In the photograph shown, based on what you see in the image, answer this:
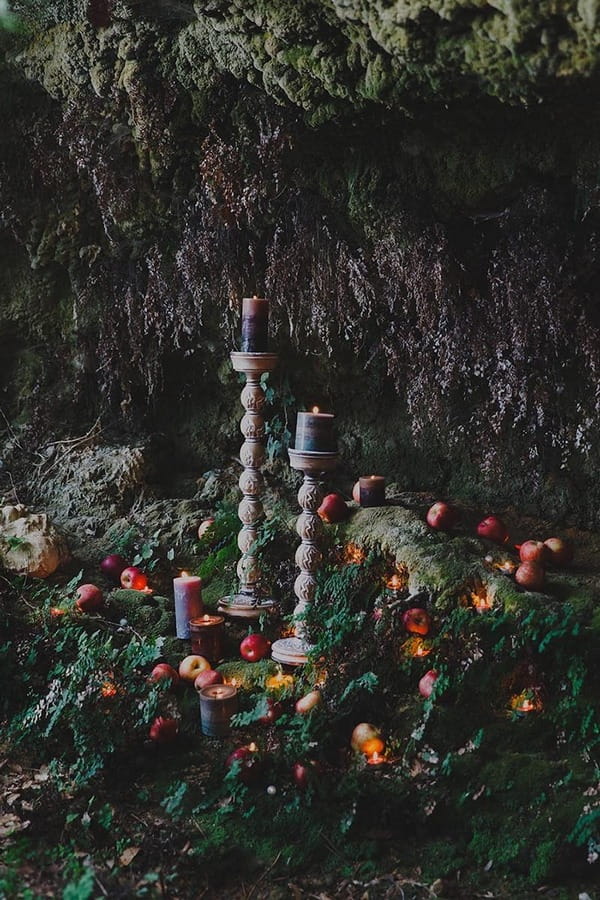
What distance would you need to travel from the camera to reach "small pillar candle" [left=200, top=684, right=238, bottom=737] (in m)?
4.04

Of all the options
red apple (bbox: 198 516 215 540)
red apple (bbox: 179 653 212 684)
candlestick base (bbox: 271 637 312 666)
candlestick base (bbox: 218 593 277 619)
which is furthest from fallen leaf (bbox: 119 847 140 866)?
red apple (bbox: 198 516 215 540)

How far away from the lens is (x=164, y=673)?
4.27m

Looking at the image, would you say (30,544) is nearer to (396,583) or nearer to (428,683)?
(396,583)

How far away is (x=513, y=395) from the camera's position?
4.78 metres

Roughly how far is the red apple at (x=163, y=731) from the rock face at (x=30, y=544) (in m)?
1.31

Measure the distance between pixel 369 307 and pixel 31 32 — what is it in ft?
7.95

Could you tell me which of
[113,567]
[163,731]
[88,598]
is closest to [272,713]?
[163,731]

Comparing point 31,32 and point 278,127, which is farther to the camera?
point 31,32

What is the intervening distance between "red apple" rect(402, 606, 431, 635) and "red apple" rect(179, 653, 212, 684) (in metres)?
1.01

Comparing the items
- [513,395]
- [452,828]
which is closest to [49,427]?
[513,395]

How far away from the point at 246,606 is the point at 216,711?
88 centimetres

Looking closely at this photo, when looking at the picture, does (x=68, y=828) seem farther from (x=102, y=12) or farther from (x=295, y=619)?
(x=102, y=12)

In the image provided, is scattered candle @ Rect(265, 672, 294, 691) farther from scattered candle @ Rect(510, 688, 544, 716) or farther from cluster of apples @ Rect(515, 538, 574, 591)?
cluster of apples @ Rect(515, 538, 574, 591)

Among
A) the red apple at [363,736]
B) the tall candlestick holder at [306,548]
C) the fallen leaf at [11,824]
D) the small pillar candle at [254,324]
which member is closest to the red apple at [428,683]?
the red apple at [363,736]
